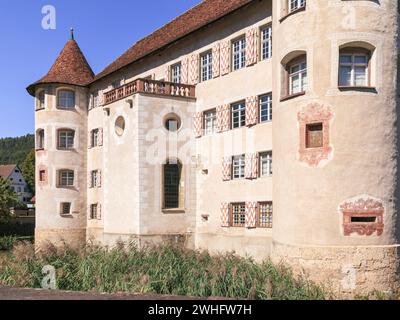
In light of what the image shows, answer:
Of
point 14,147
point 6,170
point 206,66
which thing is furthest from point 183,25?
point 14,147

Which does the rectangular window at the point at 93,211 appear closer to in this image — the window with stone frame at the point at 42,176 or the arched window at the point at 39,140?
the window with stone frame at the point at 42,176

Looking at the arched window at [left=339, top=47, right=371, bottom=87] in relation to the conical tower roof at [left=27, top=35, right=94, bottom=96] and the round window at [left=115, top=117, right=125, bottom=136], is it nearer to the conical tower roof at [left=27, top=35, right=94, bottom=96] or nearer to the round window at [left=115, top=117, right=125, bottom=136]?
the round window at [left=115, top=117, right=125, bottom=136]

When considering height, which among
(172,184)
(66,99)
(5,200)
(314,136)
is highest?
(66,99)

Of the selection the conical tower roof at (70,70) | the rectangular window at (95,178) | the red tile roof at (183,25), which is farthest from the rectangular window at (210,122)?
the conical tower roof at (70,70)

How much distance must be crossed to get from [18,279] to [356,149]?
34.1ft

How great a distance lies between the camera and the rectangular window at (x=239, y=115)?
71.5ft

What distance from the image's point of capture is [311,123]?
1636 cm

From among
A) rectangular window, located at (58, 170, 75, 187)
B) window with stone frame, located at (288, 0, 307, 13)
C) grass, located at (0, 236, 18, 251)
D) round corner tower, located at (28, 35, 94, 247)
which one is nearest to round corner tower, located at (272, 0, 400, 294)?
window with stone frame, located at (288, 0, 307, 13)

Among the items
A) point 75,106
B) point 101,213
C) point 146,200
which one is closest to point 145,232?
point 146,200

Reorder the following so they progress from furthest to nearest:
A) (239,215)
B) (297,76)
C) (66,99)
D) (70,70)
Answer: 1. (70,70)
2. (66,99)
3. (239,215)
4. (297,76)

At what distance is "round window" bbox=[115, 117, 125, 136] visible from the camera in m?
24.8

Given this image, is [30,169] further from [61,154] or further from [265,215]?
[265,215]

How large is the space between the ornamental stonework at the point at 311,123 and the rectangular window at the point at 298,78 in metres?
0.89

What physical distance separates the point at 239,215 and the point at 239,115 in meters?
4.16
